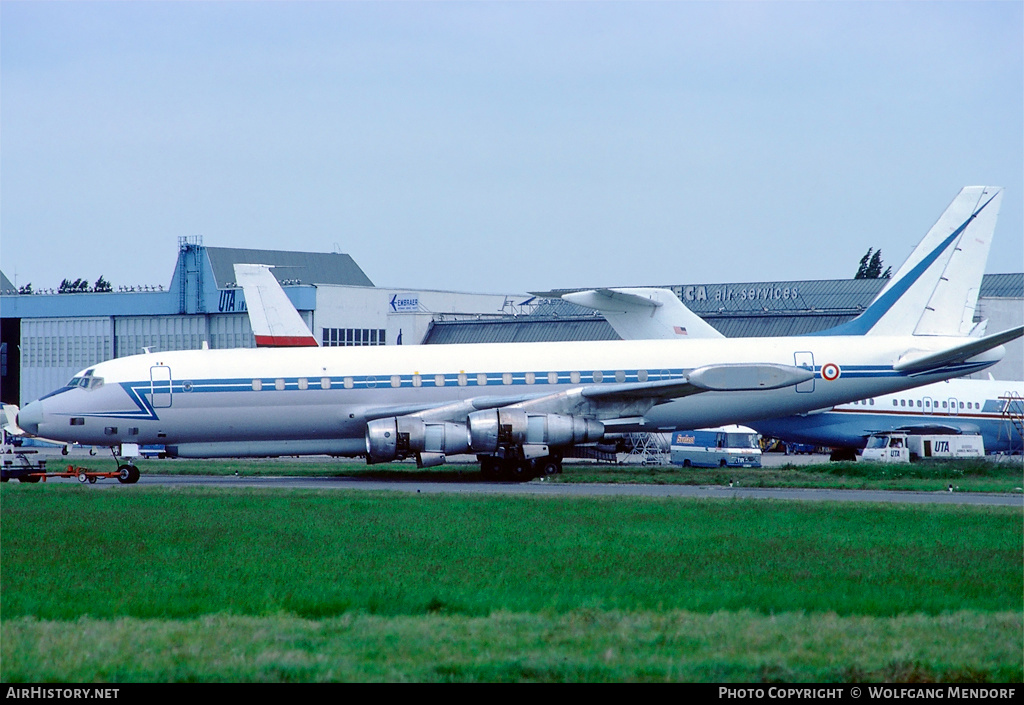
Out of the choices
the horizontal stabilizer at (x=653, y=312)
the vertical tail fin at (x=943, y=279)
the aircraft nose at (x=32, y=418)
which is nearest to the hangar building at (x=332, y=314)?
the horizontal stabilizer at (x=653, y=312)

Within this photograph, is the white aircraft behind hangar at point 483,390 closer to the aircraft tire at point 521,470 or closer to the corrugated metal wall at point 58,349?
the aircraft tire at point 521,470

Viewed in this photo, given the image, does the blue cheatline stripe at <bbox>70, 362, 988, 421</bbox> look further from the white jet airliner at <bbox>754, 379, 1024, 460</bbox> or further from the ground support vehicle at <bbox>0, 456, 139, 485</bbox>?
the white jet airliner at <bbox>754, 379, 1024, 460</bbox>

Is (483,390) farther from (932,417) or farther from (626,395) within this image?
(932,417)

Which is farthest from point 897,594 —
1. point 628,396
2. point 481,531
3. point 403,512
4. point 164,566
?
point 628,396

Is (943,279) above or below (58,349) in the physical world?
below

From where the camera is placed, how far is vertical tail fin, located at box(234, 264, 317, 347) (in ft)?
167

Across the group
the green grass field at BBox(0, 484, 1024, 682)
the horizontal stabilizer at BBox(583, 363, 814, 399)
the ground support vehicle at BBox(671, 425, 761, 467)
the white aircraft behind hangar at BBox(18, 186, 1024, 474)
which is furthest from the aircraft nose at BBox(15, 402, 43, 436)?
the ground support vehicle at BBox(671, 425, 761, 467)

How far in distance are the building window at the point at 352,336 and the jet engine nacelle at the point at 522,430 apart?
1593 inches

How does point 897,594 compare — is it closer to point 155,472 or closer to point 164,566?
point 164,566

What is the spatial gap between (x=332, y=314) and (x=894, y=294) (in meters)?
42.3

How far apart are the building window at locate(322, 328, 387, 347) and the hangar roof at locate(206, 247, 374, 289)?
1048 cm

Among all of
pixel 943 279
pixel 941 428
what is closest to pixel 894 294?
pixel 943 279

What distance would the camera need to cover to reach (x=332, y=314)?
73.3 m

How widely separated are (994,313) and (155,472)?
45.1 m
